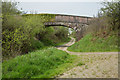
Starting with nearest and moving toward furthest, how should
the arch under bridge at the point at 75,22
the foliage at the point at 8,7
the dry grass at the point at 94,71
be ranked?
1. the dry grass at the point at 94,71
2. the foliage at the point at 8,7
3. the arch under bridge at the point at 75,22

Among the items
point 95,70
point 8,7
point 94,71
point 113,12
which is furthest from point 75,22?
point 94,71

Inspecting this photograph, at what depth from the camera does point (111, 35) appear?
15.8 meters

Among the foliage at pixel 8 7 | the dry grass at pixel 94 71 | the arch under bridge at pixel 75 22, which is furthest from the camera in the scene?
the arch under bridge at pixel 75 22

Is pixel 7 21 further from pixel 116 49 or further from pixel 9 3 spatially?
pixel 116 49

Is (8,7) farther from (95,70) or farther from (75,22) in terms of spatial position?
(75,22)

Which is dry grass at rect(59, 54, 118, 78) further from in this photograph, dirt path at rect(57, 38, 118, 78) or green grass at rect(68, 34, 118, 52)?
green grass at rect(68, 34, 118, 52)

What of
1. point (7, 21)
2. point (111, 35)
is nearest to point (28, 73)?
point (7, 21)

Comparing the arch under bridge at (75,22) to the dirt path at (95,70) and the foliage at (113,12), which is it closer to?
the foliage at (113,12)

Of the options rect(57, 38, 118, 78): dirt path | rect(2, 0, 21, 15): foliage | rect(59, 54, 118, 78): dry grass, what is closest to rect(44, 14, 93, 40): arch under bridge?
rect(2, 0, 21, 15): foliage

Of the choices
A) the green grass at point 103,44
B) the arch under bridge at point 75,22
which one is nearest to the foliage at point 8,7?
the green grass at point 103,44

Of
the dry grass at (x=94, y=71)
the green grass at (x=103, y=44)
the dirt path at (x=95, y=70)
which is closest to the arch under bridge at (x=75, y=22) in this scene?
the green grass at (x=103, y=44)

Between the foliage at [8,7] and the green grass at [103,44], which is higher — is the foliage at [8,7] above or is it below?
above

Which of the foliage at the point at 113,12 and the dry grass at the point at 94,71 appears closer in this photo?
the dry grass at the point at 94,71

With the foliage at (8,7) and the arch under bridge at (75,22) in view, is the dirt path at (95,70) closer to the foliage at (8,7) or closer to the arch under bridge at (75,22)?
the foliage at (8,7)
